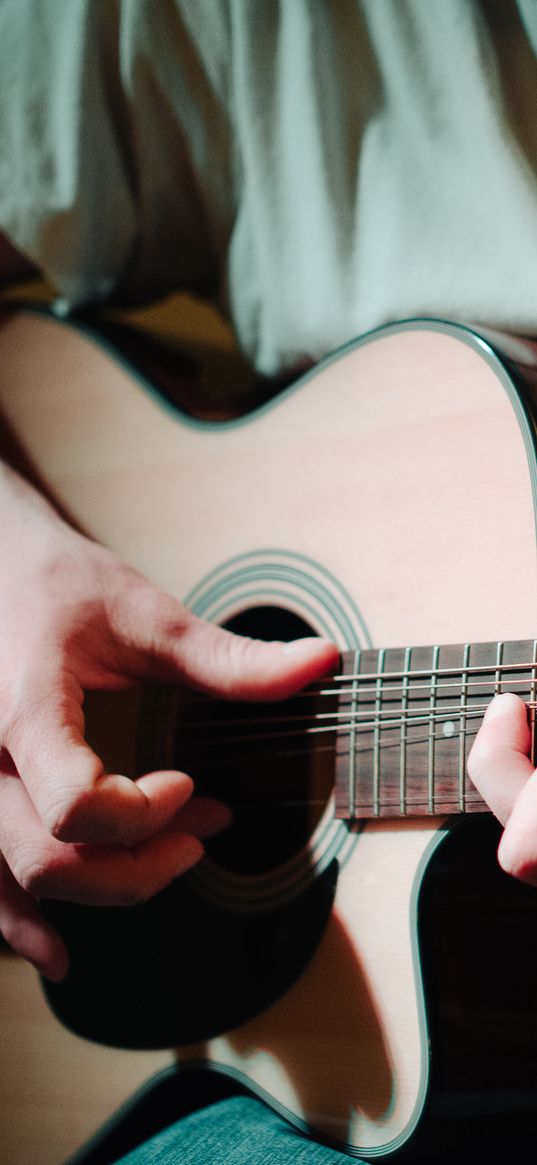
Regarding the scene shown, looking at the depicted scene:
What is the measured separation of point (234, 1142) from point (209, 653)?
0.32 metres

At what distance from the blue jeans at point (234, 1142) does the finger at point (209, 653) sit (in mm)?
289

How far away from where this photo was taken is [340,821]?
1.98 feet

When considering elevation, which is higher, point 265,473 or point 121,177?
point 121,177

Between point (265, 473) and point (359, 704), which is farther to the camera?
point (265, 473)

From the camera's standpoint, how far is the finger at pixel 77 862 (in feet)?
1.85

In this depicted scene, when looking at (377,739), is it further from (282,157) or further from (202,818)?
(282,157)

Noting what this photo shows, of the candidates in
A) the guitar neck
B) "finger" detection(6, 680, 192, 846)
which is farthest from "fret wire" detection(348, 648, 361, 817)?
"finger" detection(6, 680, 192, 846)

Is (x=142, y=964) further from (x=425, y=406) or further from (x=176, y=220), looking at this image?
(x=176, y=220)

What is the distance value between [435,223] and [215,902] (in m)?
0.56

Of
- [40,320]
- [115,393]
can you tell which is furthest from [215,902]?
[40,320]

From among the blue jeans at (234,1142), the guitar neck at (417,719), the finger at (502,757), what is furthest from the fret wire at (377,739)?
the blue jeans at (234,1142)

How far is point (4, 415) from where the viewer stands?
2.92ft

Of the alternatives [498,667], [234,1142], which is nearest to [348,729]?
[498,667]

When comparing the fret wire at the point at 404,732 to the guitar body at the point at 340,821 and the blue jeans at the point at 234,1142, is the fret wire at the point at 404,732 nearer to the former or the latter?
the guitar body at the point at 340,821
